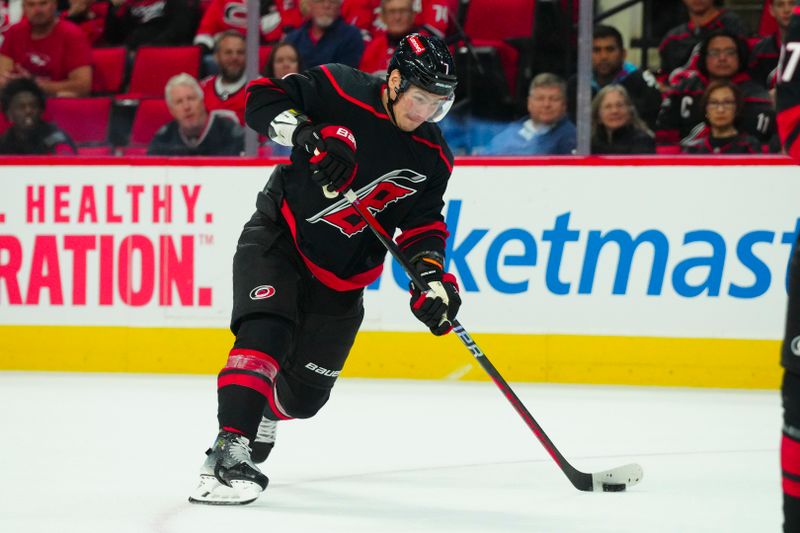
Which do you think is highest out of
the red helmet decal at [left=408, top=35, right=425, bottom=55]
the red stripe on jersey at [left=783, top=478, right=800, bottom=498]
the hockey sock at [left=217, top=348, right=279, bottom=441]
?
the red helmet decal at [left=408, top=35, right=425, bottom=55]

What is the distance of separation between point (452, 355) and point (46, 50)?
8.12 feet

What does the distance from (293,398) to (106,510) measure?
24.4 inches

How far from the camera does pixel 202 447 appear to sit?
4023 millimetres

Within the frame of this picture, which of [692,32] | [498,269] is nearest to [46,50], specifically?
[498,269]

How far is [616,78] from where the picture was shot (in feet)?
17.7

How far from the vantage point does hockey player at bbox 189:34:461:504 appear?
3105 mm

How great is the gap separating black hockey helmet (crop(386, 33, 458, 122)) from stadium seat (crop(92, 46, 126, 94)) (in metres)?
3.16

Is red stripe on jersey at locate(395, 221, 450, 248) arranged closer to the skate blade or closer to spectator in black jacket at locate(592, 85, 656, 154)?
the skate blade

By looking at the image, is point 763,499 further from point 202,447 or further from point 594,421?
point 202,447

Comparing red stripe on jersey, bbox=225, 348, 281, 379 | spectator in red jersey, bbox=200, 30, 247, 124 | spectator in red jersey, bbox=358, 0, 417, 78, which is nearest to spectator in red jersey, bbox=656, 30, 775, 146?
spectator in red jersey, bbox=358, 0, 417, 78

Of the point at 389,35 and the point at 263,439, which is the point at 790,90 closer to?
the point at 263,439

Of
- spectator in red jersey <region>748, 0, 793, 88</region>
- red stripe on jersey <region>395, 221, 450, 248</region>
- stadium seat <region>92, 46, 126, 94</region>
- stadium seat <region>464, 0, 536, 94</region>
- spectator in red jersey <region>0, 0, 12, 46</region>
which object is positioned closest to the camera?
red stripe on jersey <region>395, 221, 450, 248</region>

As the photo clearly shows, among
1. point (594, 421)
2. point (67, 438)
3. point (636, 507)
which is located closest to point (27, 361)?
point (67, 438)

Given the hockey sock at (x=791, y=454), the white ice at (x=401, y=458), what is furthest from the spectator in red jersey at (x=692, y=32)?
the hockey sock at (x=791, y=454)
